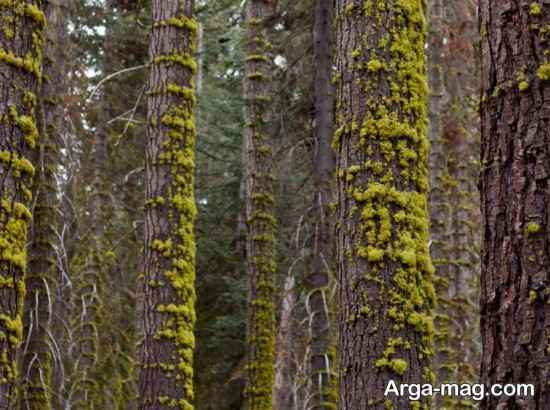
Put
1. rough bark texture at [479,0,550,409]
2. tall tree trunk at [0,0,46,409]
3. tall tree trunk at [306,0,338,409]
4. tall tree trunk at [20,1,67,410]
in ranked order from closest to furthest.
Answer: rough bark texture at [479,0,550,409] → tall tree trunk at [0,0,46,409] → tall tree trunk at [20,1,67,410] → tall tree trunk at [306,0,338,409]

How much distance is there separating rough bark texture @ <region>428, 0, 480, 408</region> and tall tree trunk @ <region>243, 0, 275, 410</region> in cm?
240

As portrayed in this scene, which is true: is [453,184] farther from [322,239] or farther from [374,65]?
[374,65]

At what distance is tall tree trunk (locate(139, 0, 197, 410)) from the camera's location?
6.59m

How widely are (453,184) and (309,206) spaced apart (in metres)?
3.75

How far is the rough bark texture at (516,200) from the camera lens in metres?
2.67

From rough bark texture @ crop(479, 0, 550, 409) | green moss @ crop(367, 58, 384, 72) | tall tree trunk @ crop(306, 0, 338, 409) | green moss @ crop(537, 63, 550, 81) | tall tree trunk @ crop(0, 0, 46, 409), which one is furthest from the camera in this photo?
tall tree trunk @ crop(306, 0, 338, 409)

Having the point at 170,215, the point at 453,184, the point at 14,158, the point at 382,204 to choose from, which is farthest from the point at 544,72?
the point at 453,184

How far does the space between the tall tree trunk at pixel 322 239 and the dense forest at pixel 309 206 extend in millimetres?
26

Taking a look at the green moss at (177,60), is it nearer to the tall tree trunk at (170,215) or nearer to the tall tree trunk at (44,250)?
the tall tree trunk at (170,215)

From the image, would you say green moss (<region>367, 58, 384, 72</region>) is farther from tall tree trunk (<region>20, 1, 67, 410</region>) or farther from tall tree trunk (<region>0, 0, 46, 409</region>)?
tall tree trunk (<region>20, 1, 67, 410</region>)

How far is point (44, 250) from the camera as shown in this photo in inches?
287

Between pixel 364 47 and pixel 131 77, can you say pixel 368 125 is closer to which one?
pixel 364 47

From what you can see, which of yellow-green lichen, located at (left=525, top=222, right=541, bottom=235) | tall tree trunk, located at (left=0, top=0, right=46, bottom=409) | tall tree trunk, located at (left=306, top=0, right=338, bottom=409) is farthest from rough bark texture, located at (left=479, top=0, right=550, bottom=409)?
tall tree trunk, located at (left=306, top=0, right=338, bottom=409)

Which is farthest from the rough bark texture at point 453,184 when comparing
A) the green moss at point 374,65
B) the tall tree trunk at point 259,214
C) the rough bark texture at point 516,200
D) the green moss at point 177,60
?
the rough bark texture at point 516,200
